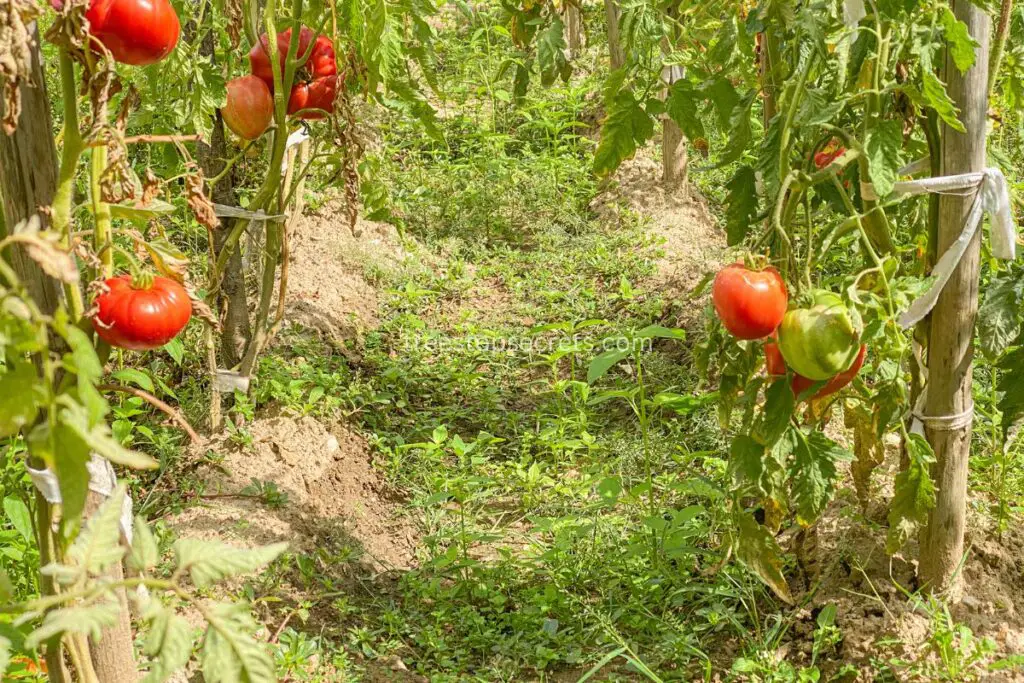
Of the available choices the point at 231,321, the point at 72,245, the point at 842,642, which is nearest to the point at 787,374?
the point at 842,642

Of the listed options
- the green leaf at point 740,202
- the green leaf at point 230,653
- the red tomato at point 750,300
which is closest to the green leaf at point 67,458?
the green leaf at point 230,653

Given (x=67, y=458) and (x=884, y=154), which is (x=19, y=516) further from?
(x=884, y=154)

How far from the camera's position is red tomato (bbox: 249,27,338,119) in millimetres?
2355

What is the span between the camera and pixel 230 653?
3.20ft

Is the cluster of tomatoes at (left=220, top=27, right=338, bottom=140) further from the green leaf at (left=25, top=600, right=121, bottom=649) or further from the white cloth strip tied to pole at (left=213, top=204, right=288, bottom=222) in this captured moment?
the green leaf at (left=25, top=600, right=121, bottom=649)

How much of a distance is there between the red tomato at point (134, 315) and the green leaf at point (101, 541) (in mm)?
423

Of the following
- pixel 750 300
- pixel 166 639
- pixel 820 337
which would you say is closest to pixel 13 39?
pixel 166 639

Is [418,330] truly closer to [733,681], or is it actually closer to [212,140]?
[212,140]

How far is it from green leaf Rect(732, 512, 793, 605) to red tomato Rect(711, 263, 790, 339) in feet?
1.79

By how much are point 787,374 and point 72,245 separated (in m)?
1.19

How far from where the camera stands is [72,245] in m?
1.29

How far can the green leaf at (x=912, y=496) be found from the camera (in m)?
2.04

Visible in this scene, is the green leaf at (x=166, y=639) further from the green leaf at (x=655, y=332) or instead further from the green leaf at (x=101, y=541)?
the green leaf at (x=655, y=332)

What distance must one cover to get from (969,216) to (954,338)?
249 mm
